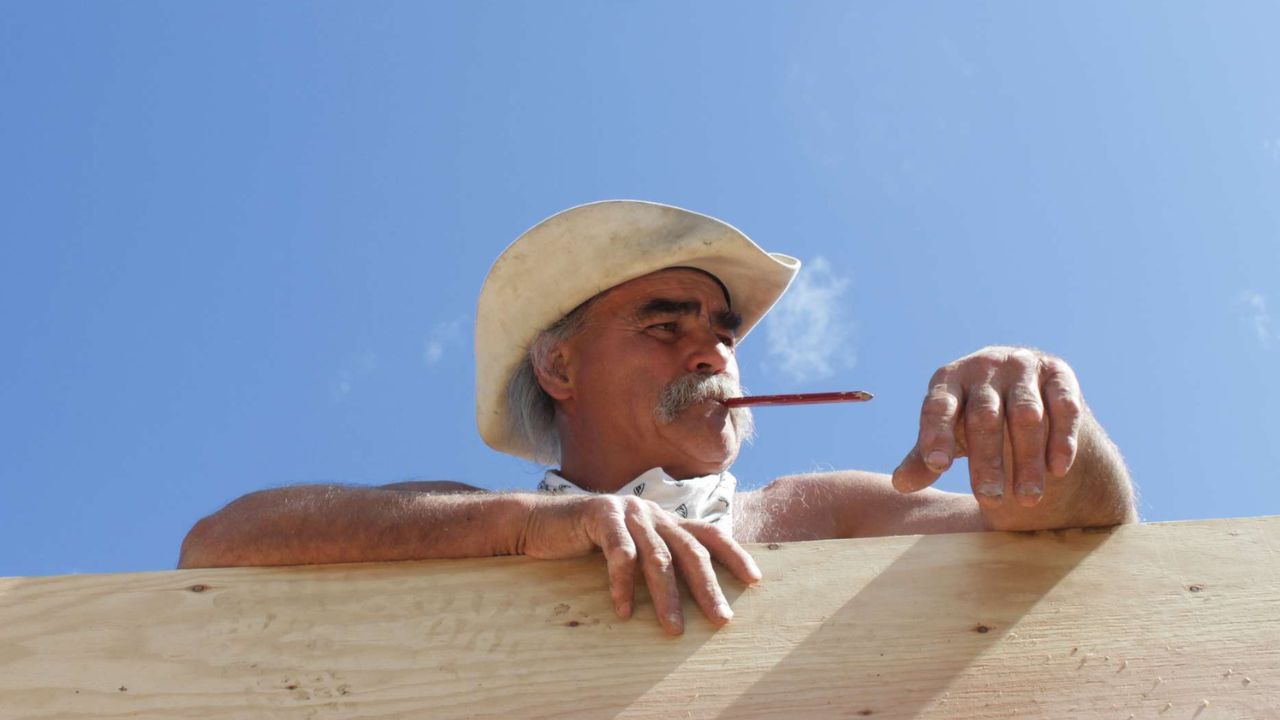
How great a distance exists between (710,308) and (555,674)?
1.61 metres

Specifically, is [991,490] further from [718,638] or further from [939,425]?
[718,638]

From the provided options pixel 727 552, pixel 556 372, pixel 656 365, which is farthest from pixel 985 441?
pixel 556 372

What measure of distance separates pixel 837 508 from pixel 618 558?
1.38 metres

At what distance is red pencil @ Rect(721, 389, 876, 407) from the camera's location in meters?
2.12

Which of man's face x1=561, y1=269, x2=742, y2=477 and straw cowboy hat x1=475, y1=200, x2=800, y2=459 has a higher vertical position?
straw cowboy hat x1=475, y1=200, x2=800, y2=459

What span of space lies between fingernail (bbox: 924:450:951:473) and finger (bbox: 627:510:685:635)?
344 millimetres

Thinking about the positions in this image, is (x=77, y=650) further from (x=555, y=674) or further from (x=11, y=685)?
(x=555, y=674)

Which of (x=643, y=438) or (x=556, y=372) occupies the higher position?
(x=556, y=372)

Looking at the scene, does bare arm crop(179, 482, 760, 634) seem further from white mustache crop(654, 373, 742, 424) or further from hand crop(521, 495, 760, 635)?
white mustache crop(654, 373, 742, 424)

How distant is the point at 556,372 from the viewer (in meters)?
3.01

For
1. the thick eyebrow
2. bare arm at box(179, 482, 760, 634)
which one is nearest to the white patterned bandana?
the thick eyebrow

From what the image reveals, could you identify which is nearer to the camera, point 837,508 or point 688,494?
point 688,494

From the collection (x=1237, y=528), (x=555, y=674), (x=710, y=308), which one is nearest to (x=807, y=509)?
(x=710, y=308)

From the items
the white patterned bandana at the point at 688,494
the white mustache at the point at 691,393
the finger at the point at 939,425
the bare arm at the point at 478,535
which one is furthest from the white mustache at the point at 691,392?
the finger at the point at 939,425
